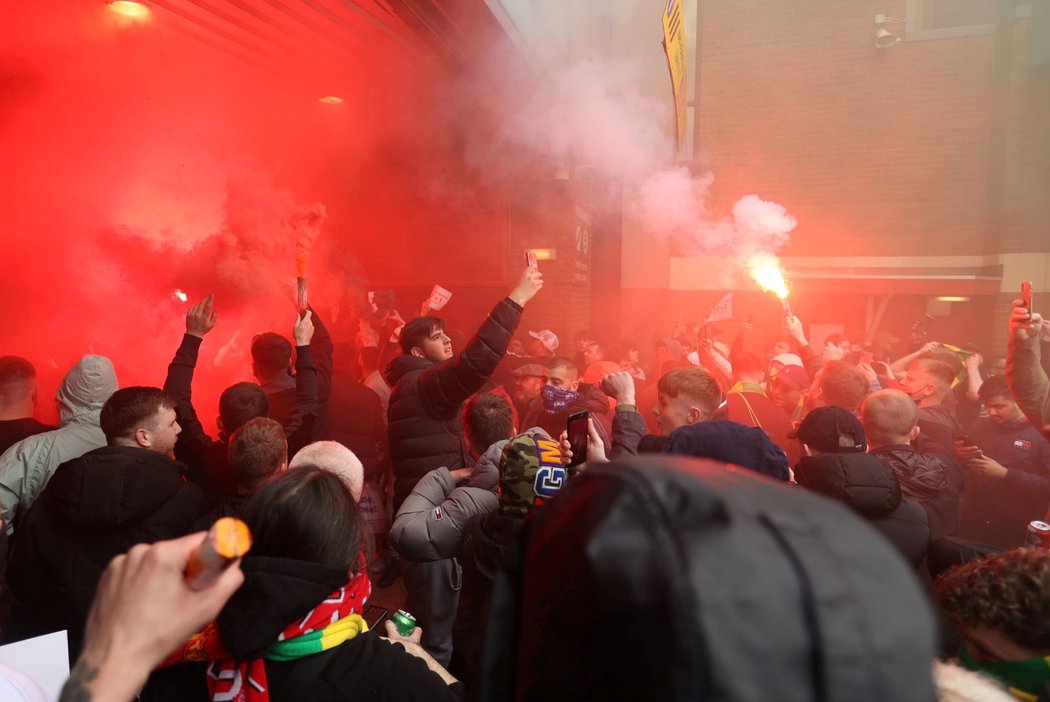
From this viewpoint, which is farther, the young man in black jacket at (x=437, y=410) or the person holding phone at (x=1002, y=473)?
the person holding phone at (x=1002, y=473)

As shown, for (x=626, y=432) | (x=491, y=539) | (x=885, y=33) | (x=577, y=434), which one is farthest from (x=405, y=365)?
(x=885, y=33)

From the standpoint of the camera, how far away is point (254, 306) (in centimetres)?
748

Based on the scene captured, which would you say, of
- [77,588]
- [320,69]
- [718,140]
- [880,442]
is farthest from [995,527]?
[718,140]

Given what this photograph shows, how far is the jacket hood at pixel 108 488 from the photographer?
2.16m

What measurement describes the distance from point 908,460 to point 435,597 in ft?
7.96

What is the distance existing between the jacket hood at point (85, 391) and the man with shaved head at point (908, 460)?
3.71 m

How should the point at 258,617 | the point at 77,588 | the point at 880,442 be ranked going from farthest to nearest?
the point at 880,442 → the point at 77,588 → the point at 258,617

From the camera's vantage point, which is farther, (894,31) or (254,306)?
(894,31)

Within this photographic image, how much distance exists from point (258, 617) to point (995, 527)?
4.45m

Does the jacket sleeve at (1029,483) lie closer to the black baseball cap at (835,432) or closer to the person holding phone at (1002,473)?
the person holding phone at (1002,473)

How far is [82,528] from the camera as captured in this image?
2.22 m

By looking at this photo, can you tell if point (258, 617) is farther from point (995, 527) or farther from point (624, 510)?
point (995, 527)

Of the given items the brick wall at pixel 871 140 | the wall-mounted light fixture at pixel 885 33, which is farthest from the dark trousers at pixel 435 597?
the wall-mounted light fixture at pixel 885 33

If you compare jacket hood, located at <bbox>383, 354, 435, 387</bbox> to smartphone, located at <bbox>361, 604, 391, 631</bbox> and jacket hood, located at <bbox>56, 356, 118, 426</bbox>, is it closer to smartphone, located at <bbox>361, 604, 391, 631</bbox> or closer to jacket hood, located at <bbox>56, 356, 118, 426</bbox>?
jacket hood, located at <bbox>56, 356, 118, 426</bbox>
